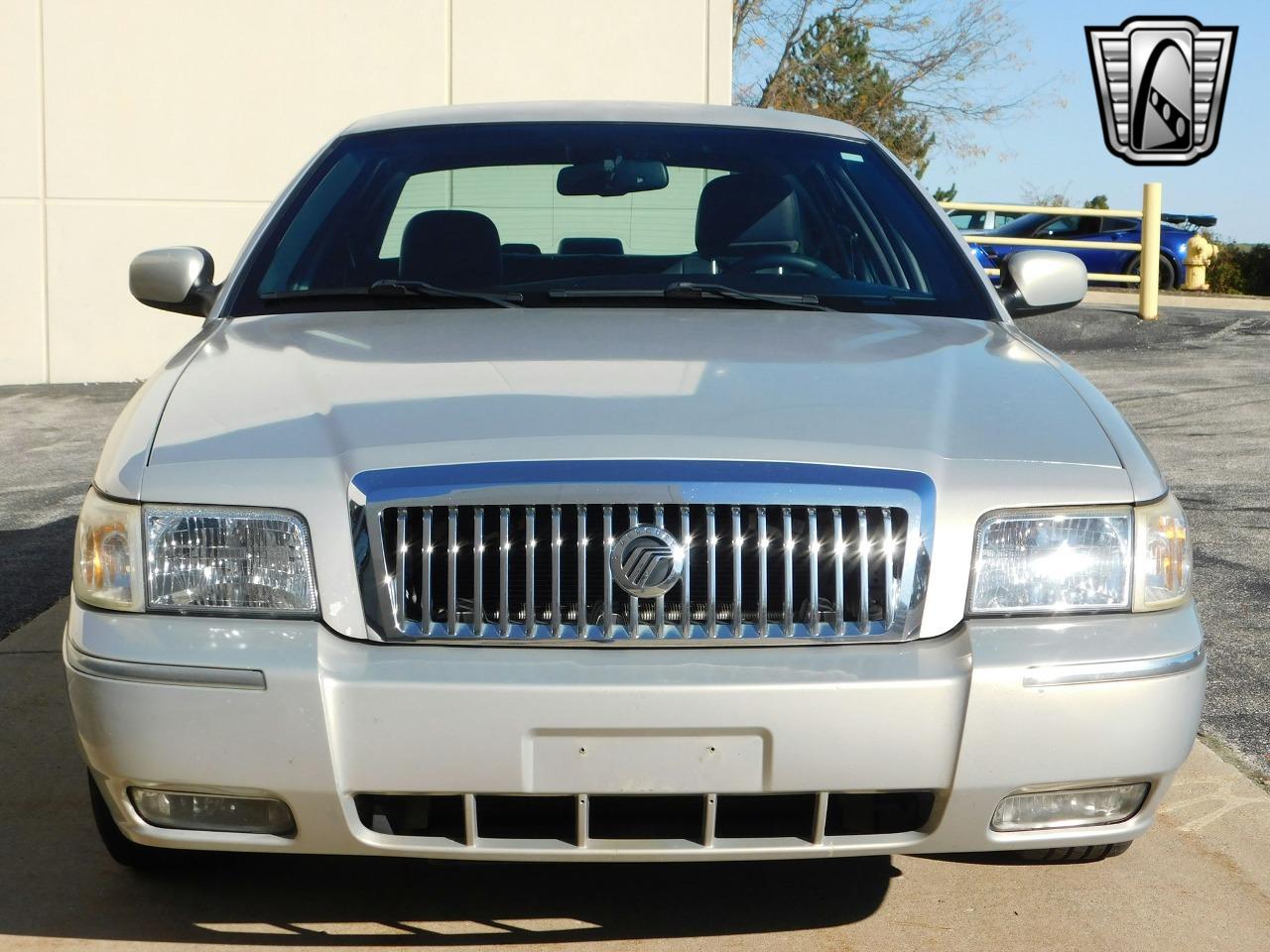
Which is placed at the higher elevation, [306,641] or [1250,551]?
[306,641]

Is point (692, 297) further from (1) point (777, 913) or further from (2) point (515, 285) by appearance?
(1) point (777, 913)

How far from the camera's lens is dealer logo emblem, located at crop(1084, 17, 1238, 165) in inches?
795

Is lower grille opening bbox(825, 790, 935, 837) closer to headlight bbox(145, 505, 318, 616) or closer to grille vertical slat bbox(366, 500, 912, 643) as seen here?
grille vertical slat bbox(366, 500, 912, 643)

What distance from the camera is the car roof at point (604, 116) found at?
13.7 feet

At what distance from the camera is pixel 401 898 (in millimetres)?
2990

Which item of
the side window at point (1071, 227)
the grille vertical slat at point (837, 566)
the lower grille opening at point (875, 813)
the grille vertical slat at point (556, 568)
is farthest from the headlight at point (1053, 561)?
the side window at point (1071, 227)

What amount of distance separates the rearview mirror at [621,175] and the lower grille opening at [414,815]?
6.44 ft

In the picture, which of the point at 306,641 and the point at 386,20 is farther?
the point at 386,20

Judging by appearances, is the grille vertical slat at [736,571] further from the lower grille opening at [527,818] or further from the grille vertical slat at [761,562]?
the lower grille opening at [527,818]

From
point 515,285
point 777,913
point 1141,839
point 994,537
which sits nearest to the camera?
point 994,537

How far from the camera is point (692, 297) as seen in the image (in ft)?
11.6

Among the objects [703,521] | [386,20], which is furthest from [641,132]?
[386,20]

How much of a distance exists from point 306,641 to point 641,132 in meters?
2.09

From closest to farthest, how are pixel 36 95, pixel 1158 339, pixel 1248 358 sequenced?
pixel 36 95
pixel 1248 358
pixel 1158 339
